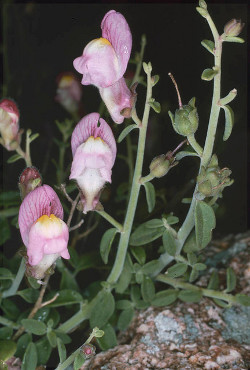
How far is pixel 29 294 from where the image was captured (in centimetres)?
105

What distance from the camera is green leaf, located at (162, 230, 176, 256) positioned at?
3.22ft

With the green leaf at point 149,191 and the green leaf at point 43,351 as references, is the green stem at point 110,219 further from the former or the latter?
the green leaf at point 43,351

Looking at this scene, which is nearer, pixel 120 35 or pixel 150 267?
pixel 120 35

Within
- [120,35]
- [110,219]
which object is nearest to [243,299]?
[110,219]

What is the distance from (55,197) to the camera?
0.92 m

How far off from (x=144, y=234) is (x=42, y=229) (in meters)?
0.20

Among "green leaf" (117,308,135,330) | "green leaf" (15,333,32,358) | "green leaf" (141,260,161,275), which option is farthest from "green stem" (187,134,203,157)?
"green leaf" (15,333,32,358)

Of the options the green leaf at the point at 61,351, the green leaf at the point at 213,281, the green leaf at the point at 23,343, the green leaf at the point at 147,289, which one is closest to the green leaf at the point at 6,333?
the green leaf at the point at 23,343

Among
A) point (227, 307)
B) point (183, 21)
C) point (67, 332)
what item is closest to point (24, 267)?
point (67, 332)

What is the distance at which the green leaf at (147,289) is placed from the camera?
3.36 feet

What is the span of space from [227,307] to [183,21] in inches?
26.0

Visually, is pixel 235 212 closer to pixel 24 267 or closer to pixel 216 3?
pixel 216 3

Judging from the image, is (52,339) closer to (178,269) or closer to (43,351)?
(43,351)

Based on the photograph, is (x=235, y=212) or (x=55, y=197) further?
(x=235, y=212)
